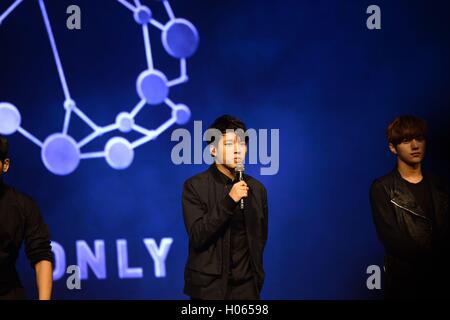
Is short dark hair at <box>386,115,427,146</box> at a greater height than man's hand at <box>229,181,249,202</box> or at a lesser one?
greater

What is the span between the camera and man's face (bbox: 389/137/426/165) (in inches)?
125

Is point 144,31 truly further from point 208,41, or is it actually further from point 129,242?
point 129,242

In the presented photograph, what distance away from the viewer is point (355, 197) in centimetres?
404

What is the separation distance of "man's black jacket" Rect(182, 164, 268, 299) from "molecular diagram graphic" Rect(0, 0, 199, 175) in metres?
1.12

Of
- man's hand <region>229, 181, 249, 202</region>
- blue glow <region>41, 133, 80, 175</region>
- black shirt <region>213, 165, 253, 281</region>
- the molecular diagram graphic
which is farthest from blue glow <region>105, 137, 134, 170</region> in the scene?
man's hand <region>229, 181, 249, 202</region>

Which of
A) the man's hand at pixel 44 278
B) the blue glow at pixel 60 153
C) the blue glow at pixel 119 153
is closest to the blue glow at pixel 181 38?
the blue glow at pixel 119 153

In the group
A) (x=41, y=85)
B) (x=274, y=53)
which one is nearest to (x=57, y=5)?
(x=41, y=85)

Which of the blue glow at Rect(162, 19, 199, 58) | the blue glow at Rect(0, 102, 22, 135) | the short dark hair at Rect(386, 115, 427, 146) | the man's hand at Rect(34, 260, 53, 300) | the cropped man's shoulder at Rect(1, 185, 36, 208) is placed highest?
the blue glow at Rect(162, 19, 199, 58)

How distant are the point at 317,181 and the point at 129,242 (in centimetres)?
133

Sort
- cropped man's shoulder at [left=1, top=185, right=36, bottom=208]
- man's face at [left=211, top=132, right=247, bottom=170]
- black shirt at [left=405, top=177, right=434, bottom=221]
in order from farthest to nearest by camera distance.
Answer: black shirt at [left=405, top=177, right=434, bottom=221] < man's face at [left=211, top=132, right=247, bottom=170] < cropped man's shoulder at [left=1, top=185, right=36, bottom=208]

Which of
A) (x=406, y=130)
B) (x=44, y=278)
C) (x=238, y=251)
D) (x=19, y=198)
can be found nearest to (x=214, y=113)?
(x=406, y=130)

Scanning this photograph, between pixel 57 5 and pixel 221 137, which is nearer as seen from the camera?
pixel 221 137

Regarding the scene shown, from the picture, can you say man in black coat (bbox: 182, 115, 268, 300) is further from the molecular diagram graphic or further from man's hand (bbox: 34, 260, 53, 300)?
the molecular diagram graphic

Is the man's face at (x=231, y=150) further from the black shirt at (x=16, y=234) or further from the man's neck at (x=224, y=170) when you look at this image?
the black shirt at (x=16, y=234)
